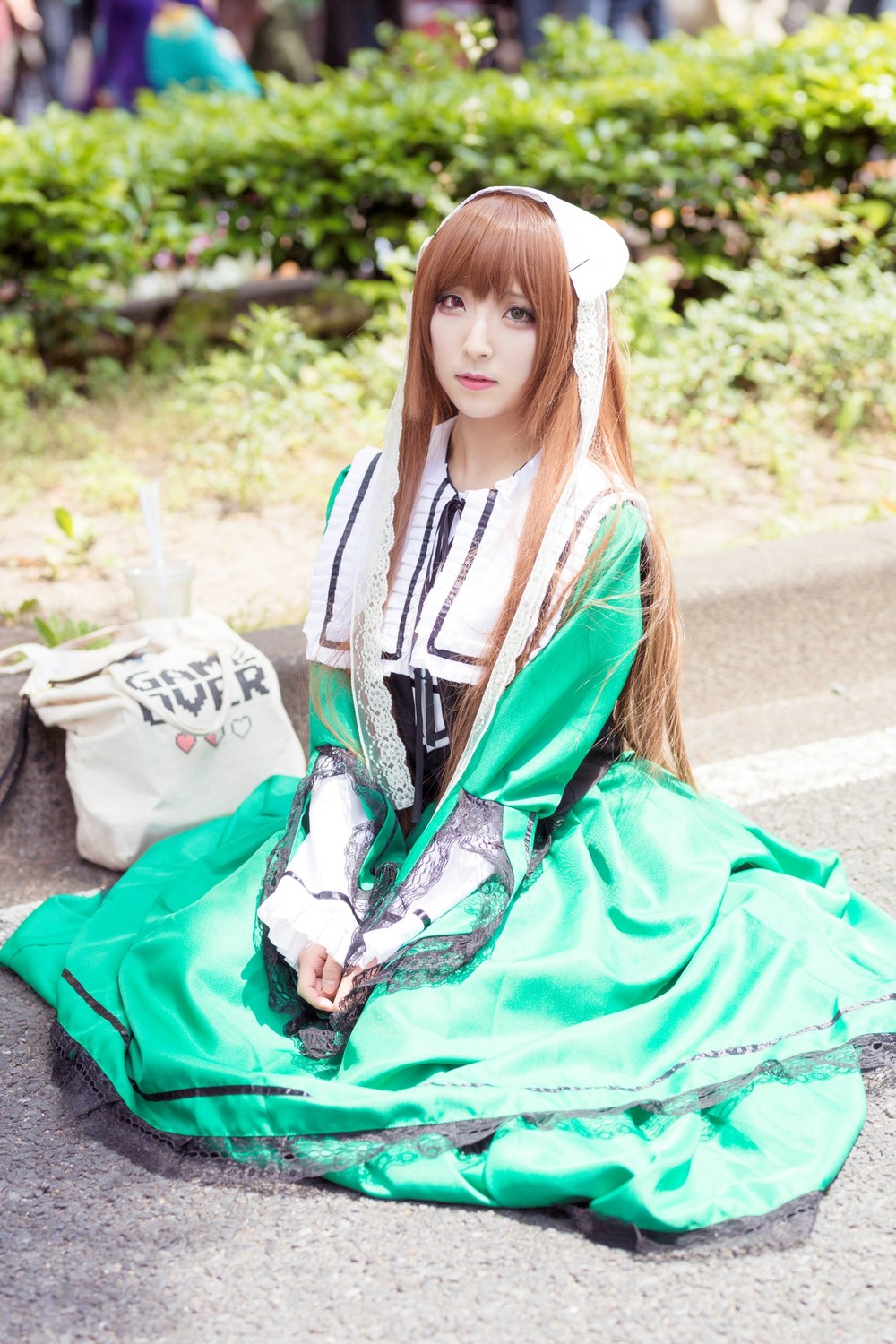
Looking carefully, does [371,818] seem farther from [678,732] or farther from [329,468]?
[329,468]

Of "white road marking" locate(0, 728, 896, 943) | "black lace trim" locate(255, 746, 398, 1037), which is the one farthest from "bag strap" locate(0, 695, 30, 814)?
"white road marking" locate(0, 728, 896, 943)

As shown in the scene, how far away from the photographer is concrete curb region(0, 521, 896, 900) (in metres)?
3.61

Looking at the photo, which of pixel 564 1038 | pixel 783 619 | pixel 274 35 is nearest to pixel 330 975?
pixel 564 1038

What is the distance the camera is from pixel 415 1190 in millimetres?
1964

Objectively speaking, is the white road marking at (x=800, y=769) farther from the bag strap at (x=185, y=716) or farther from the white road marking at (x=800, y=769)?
Answer: the bag strap at (x=185, y=716)

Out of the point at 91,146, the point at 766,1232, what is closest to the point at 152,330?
the point at 91,146

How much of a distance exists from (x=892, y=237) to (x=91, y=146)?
2.96 metres

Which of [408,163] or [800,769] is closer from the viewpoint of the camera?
[800,769]

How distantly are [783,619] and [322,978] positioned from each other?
194cm

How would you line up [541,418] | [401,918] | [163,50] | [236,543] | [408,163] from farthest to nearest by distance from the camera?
[163,50] → [408,163] → [236,543] → [541,418] → [401,918]

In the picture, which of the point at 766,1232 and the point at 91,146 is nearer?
the point at 766,1232

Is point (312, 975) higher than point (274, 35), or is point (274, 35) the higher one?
point (274, 35)

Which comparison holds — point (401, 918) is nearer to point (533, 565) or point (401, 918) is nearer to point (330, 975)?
point (330, 975)

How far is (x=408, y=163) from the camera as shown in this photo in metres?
5.07
